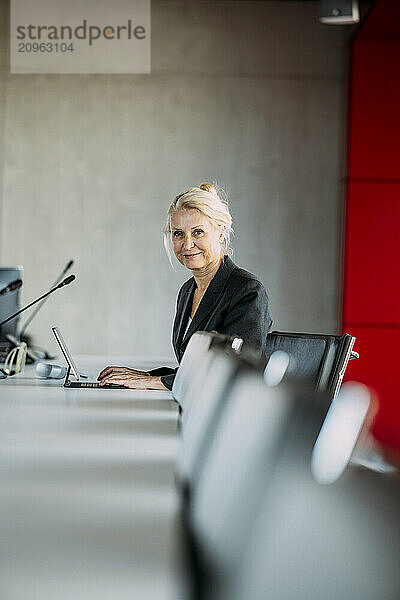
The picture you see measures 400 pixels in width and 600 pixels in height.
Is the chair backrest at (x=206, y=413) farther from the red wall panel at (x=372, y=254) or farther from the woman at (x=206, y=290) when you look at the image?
the red wall panel at (x=372, y=254)

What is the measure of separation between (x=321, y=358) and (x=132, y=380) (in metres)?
0.61

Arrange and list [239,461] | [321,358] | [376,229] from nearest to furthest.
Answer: [239,461] < [321,358] < [376,229]

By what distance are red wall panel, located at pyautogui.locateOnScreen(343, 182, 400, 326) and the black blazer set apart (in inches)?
139

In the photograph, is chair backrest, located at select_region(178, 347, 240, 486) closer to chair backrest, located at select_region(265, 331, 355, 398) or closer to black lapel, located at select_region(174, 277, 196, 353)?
chair backrest, located at select_region(265, 331, 355, 398)

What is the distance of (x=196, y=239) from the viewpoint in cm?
289

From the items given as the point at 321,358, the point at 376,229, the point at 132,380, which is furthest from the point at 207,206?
the point at 376,229

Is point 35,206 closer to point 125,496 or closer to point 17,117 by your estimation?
point 17,117

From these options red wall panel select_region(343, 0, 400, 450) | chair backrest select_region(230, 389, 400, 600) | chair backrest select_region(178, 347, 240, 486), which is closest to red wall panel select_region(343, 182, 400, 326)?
red wall panel select_region(343, 0, 400, 450)

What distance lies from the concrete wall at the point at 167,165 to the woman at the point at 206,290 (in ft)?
11.4

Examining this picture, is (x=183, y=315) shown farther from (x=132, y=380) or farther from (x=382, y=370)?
(x=382, y=370)

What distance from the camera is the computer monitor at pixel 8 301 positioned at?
12.4ft

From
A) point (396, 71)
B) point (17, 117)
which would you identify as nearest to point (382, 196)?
point (396, 71)

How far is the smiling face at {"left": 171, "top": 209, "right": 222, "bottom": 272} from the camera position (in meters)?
2.88

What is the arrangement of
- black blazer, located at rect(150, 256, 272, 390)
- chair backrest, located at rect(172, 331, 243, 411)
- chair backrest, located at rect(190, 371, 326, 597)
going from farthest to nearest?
black blazer, located at rect(150, 256, 272, 390), chair backrest, located at rect(172, 331, 243, 411), chair backrest, located at rect(190, 371, 326, 597)
